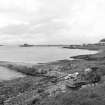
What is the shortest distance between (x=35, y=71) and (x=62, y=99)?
2477 cm

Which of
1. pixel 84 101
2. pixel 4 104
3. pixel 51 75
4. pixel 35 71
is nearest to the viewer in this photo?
pixel 84 101

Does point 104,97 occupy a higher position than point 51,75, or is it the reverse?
point 104,97

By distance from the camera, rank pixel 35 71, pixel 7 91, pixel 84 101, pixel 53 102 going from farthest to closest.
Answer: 1. pixel 35 71
2. pixel 7 91
3. pixel 53 102
4. pixel 84 101

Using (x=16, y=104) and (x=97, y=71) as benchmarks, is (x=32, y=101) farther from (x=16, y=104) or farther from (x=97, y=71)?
(x=97, y=71)

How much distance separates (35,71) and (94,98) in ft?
85.0

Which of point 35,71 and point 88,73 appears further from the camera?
point 35,71

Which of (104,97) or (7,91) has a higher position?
(104,97)

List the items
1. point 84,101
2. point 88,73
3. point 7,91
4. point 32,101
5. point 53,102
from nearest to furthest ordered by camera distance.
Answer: point 84,101 < point 53,102 < point 32,101 < point 88,73 < point 7,91

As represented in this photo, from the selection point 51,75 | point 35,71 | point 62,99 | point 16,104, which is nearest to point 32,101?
point 16,104

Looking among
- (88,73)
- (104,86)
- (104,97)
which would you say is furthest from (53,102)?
(88,73)

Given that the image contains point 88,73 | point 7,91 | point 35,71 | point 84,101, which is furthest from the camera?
point 35,71

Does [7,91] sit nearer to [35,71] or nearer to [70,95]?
[70,95]

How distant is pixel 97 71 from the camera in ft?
66.0

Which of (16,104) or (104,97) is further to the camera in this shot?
(16,104)
